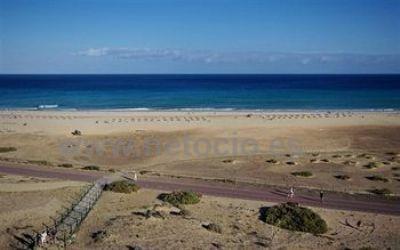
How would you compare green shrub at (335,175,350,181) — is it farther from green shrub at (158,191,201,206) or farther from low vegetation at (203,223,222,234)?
low vegetation at (203,223,222,234)

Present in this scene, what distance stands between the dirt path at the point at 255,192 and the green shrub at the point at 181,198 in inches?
89.6

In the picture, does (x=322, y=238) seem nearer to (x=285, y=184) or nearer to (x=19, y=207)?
(x=285, y=184)

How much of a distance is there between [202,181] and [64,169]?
35.1 feet

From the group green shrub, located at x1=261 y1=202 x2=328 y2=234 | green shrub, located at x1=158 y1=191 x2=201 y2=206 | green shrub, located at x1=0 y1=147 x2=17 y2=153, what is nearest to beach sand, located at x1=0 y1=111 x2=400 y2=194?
green shrub, located at x1=0 y1=147 x2=17 y2=153

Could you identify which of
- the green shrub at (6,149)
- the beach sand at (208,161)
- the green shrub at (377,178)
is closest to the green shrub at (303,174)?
the beach sand at (208,161)

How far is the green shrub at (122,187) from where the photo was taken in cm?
2862

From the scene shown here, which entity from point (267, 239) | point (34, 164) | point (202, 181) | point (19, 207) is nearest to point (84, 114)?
point (34, 164)

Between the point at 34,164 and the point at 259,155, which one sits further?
the point at 259,155

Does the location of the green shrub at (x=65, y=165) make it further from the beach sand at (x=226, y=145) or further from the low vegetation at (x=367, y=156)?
the low vegetation at (x=367, y=156)

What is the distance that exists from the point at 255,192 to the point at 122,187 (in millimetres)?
7884

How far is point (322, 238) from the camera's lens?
21.6 metres

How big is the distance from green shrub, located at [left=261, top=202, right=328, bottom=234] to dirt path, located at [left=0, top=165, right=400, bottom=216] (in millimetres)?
3139

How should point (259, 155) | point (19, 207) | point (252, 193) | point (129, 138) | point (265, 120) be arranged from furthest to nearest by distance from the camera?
point (265, 120) < point (129, 138) < point (259, 155) < point (252, 193) < point (19, 207)

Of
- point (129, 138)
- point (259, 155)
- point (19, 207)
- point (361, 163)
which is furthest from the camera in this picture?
point (129, 138)
